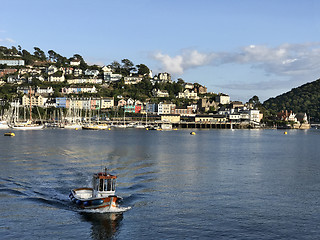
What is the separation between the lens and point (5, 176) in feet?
116

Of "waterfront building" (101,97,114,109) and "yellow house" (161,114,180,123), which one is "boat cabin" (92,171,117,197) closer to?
"yellow house" (161,114,180,123)

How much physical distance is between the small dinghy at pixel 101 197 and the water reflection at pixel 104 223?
0.62 meters

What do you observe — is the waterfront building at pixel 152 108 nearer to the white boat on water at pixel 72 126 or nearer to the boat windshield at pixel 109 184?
the white boat on water at pixel 72 126

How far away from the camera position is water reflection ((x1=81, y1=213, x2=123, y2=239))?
70.1ft

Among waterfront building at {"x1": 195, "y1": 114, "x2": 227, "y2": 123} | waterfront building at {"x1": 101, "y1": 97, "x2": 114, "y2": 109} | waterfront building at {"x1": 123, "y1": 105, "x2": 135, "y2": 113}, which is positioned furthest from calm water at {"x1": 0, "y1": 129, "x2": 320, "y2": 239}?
waterfront building at {"x1": 123, "y1": 105, "x2": 135, "y2": 113}

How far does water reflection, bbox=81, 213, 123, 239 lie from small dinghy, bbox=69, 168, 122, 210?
0.62 m

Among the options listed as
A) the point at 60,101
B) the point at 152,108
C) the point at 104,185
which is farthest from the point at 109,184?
the point at 60,101

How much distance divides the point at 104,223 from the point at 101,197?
228 cm

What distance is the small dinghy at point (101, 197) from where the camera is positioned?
2483cm

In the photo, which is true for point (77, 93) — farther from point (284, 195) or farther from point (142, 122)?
point (284, 195)

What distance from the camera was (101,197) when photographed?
25047 millimetres

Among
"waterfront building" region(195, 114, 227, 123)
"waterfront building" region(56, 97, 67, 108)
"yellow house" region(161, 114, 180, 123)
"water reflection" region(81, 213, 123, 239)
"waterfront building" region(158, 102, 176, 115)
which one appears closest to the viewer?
"water reflection" region(81, 213, 123, 239)

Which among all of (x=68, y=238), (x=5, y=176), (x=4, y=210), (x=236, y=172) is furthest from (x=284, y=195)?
(x=5, y=176)

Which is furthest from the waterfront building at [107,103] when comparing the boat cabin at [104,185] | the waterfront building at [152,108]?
the boat cabin at [104,185]
